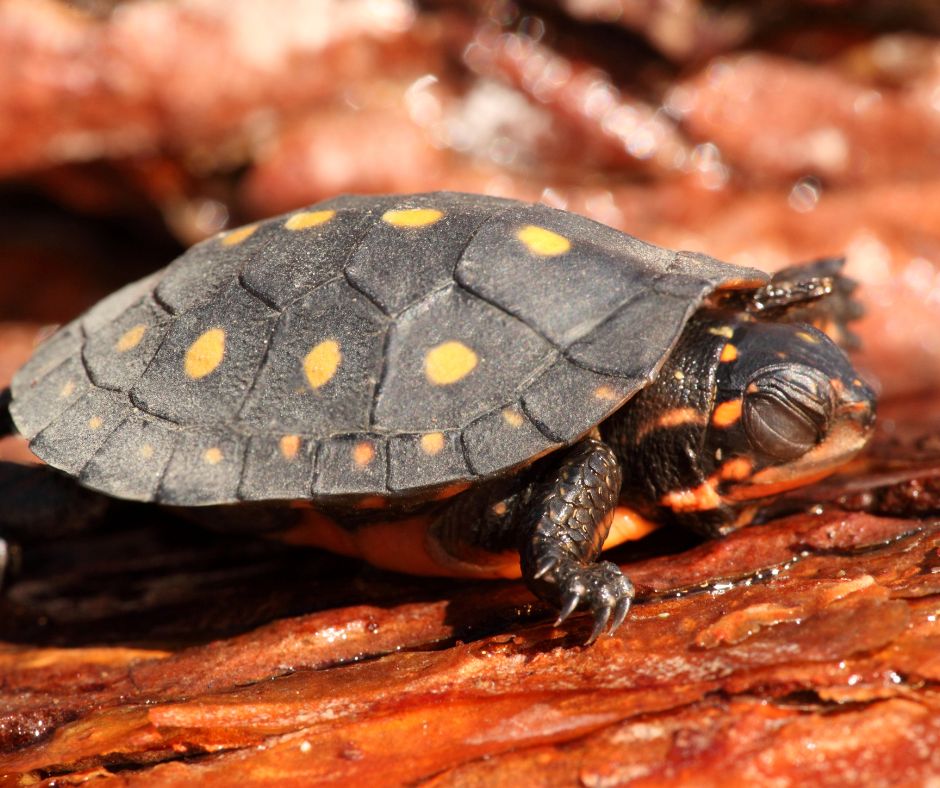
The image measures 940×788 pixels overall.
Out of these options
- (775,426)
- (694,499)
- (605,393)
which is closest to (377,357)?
(605,393)

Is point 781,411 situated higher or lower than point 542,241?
lower

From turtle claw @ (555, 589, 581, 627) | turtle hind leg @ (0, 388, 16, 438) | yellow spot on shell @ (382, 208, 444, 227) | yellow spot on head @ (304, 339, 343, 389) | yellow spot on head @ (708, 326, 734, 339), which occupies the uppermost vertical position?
yellow spot on shell @ (382, 208, 444, 227)

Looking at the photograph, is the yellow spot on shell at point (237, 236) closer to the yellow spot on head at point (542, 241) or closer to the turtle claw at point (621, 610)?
the yellow spot on head at point (542, 241)

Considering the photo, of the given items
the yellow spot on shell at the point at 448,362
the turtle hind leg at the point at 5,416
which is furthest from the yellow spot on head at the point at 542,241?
the turtle hind leg at the point at 5,416

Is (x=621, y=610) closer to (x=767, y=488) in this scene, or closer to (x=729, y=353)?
(x=767, y=488)

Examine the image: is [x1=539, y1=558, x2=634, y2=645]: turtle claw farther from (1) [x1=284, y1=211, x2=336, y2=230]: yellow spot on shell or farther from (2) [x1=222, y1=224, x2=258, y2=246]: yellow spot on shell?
(2) [x1=222, y1=224, x2=258, y2=246]: yellow spot on shell

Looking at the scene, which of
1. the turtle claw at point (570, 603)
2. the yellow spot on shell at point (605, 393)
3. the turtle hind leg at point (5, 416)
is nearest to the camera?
the turtle claw at point (570, 603)

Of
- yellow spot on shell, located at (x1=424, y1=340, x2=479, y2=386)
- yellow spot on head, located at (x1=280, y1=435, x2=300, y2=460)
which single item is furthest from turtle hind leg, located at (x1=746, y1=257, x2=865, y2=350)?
yellow spot on head, located at (x1=280, y1=435, x2=300, y2=460)
